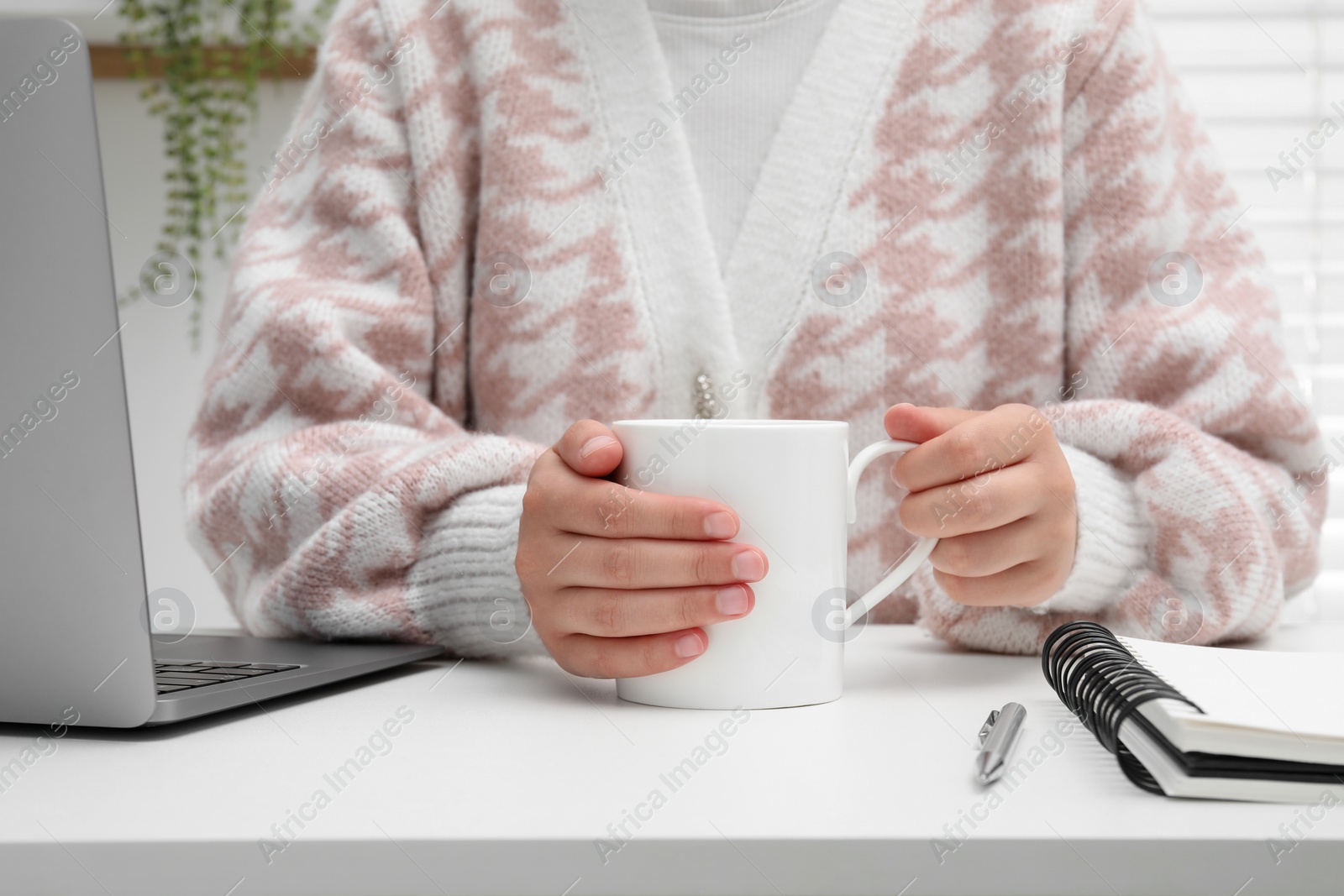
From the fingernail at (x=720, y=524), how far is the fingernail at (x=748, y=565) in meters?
0.01

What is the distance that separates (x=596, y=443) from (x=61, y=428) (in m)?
0.22

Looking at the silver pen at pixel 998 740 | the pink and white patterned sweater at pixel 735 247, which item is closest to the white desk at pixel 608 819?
the silver pen at pixel 998 740

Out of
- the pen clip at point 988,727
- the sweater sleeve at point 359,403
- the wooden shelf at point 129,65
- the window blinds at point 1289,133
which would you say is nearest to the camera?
the pen clip at point 988,727

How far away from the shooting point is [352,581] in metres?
0.66

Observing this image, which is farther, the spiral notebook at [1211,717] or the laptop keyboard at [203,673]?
the laptop keyboard at [203,673]

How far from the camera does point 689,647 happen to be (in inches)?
19.1

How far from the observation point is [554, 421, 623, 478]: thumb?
51 centimetres

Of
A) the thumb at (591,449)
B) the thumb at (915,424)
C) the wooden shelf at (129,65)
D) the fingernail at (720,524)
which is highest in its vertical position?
the wooden shelf at (129,65)

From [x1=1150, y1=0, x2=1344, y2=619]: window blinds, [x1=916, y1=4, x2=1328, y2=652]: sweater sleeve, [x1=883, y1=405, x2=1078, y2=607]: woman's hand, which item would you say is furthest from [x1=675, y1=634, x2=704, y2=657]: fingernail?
[x1=1150, y1=0, x2=1344, y2=619]: window blinds

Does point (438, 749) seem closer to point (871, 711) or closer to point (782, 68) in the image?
point (871, 711)

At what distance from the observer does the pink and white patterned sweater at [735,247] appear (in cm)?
77

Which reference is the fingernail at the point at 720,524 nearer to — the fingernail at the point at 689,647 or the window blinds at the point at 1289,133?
the fingernail at the point at 689,647

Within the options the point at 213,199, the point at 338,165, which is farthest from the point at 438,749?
the point at 213,199

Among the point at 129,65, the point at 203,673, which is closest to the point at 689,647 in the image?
the point at 203,673
